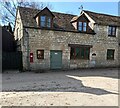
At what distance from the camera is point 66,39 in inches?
690

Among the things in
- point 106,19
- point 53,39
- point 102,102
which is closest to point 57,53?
point 53,39

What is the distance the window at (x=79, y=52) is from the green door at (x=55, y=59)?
155 centimetres

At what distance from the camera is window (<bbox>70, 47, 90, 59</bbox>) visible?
1802cm

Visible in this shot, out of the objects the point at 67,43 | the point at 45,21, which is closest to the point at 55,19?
the point at 45,21

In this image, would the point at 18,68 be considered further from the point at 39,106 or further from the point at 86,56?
the point at 39,106

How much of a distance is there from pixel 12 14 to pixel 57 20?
1476 centimetres

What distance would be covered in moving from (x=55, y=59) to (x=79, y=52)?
10.4 ft

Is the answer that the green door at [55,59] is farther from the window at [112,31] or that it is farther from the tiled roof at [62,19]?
the window at [112,31]

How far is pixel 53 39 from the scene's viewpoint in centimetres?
1692

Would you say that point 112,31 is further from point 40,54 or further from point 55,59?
point 40,54

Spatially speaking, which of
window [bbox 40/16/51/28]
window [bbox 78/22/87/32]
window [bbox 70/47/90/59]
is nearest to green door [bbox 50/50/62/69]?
window [bbox 70/47/90/59]

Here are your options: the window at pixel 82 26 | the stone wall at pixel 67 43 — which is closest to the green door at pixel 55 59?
the stone wall at pixel 67 43

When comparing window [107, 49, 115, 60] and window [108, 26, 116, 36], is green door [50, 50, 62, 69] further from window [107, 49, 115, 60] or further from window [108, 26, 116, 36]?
window [108, 26, 116, 36]

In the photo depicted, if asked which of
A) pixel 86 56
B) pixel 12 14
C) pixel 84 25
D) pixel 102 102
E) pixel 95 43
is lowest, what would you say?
pixel 102 102
